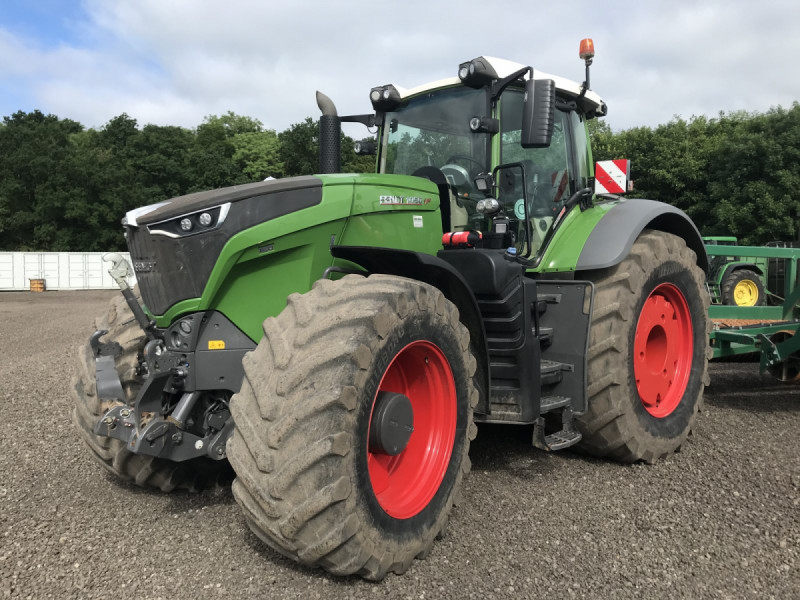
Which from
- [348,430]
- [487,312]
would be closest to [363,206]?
[487,312]

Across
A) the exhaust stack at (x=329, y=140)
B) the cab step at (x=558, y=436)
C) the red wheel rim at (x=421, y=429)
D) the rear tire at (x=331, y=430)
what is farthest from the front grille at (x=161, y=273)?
the cab step at (x=558, y=436)

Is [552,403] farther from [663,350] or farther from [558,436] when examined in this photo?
[663,350]

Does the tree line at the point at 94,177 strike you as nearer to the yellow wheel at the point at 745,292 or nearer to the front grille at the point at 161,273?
the yellow wheel at the point at 745,292

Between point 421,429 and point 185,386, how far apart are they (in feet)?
3.87

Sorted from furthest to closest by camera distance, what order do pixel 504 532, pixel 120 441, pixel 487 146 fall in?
1. pixel 487 146
2. pixel 120 441
3. pixel 504 532

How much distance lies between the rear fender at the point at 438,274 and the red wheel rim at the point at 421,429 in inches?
14.8

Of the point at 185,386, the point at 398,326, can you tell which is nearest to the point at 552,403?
the point at 398,326

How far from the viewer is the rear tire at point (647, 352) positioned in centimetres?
436

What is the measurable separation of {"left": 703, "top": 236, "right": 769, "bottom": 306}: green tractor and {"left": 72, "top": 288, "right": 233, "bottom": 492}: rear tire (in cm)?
1040

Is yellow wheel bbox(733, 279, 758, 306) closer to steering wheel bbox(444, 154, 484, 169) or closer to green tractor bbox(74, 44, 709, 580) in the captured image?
green tractor bbox(74, 44, 709, 580)

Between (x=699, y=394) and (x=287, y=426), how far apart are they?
146 inches

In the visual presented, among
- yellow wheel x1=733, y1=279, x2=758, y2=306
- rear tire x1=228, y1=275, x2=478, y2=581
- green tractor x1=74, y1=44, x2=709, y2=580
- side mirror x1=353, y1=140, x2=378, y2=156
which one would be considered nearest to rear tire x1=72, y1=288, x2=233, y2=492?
green tractor x1=74, y1=44, x2=709, y2=580

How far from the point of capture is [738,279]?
12.4 meters

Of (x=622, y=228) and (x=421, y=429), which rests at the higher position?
(x=622, y=228)
